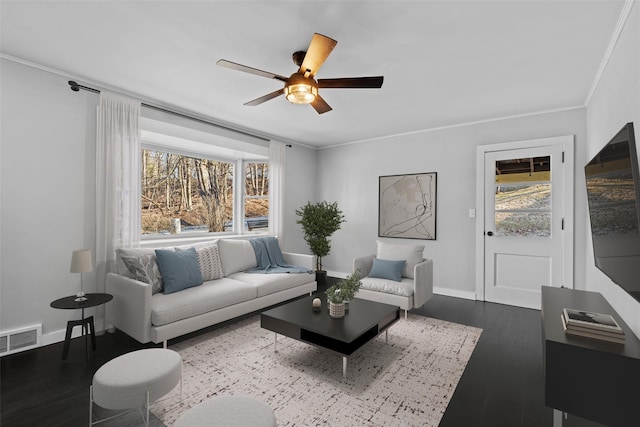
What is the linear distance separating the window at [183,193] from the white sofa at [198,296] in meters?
0.99

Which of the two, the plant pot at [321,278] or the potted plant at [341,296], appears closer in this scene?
the potted plant at [341,296]

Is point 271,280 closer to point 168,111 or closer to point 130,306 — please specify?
point 130,306

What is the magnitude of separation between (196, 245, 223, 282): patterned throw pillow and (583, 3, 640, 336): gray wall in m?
3.72

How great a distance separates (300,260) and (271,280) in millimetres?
883

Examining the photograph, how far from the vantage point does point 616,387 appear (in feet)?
4.69

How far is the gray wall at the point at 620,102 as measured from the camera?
1.79 meters

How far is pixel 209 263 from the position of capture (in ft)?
12.2

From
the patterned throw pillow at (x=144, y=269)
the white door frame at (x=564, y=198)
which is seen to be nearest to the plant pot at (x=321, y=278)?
the white door frame at (x=564, y=198)

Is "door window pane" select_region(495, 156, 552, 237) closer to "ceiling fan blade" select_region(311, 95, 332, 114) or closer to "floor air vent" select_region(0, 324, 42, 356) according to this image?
"ceiling fan blade" select_region(311, 95, 332, 114)

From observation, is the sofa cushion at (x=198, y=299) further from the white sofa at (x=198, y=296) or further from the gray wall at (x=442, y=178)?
the gray wall at (x=442, y=178)

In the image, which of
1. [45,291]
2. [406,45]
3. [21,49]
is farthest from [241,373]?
[21,49]

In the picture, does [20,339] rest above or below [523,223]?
below

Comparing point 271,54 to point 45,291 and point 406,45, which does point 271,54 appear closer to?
point 406,45

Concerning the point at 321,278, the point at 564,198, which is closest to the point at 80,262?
the point at 321,278
